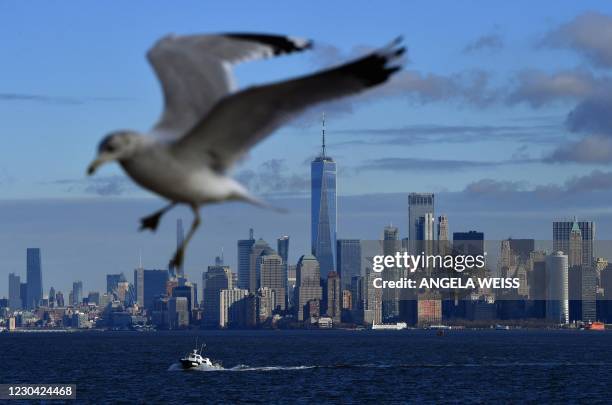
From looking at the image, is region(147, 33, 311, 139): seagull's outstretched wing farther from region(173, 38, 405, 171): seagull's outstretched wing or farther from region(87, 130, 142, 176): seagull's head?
region(87, 130, 142, 176): seagull's head

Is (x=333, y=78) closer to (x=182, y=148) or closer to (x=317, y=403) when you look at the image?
(x=182, y=148)

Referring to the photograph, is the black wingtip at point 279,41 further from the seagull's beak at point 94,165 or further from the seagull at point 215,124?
the seagull's beak at point 94,165

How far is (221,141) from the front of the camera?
6.43m

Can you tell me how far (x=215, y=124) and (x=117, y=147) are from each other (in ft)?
2.40

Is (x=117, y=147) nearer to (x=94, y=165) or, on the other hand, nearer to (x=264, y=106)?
(x=94, y=165)

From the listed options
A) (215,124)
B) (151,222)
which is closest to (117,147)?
(215,124)

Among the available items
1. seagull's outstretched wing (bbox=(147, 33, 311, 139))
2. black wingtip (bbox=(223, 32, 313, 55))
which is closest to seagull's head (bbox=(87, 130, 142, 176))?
seagull's outstretched wing (bbox=(147, 33, 311, 139))

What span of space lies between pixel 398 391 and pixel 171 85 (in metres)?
157

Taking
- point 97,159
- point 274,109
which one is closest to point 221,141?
point 274,109

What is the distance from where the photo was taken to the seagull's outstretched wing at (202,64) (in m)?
6.91

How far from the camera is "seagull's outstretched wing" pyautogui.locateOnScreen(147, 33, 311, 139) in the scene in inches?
272

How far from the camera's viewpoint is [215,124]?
20.8 ft

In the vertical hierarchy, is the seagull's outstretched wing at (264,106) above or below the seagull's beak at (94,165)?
above

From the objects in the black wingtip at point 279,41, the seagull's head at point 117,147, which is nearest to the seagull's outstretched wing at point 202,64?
the black wingtip at point 279,41
